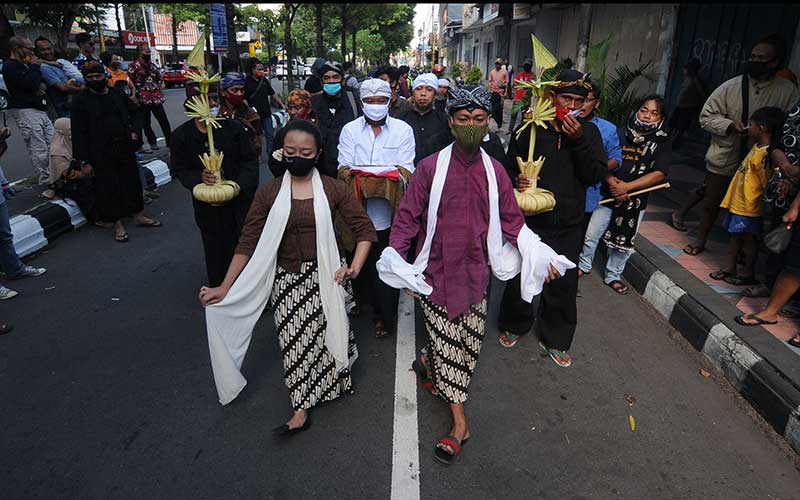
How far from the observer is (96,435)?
2.92 m

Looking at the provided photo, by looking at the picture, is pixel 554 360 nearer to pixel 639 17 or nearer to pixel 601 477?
pixel 601 477

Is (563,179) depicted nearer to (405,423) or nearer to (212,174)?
(405,423)

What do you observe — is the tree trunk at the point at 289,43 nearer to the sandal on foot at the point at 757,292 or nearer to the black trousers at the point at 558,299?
the black trousers at the point at 558,299

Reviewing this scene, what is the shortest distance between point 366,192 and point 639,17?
11208 mm

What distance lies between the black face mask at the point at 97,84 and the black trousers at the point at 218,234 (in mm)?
2545

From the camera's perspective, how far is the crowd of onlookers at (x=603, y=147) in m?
3.80

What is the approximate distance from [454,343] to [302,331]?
2.86 ft

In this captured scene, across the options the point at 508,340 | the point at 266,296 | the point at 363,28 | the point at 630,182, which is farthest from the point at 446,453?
the point at 363,28

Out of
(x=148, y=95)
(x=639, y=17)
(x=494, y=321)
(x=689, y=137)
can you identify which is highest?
(x=639, y=17)

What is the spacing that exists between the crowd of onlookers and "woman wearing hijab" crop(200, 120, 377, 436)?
55 centimetres

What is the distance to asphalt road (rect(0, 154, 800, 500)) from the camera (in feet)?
8.48

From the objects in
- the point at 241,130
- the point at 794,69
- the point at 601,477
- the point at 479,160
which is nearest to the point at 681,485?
the point at 601,477

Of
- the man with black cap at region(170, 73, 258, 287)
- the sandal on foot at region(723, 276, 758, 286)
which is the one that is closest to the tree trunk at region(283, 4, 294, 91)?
the man with black cap at region(170, 73, 258, 287)

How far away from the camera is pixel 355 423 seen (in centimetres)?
305
